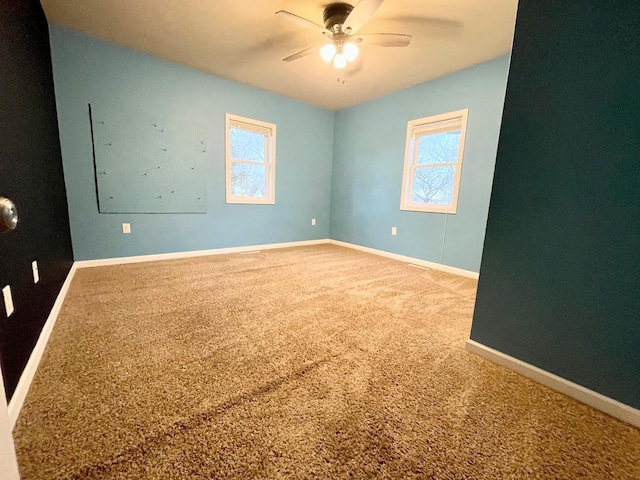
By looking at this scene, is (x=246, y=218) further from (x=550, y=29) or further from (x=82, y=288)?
(x=550, y=29)

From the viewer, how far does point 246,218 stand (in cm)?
404

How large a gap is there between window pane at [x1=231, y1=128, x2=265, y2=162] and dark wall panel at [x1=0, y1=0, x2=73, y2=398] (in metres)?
1.90

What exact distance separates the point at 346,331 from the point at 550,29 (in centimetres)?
188

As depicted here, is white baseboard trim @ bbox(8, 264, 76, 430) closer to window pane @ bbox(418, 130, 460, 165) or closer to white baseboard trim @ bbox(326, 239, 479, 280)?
white baseboard trim @ bbox(326, 239, 479, 280)

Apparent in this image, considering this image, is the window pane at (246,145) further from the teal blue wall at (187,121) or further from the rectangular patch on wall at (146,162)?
the rectangular patch on wall at (146,162)

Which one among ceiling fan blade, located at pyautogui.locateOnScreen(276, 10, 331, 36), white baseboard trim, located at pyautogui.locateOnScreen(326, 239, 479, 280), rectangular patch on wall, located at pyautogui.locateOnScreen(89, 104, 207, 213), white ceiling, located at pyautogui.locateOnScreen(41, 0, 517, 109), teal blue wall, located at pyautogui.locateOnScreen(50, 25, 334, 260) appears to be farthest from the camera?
white baseboard trim, located at pyautogui.locateOnScreen(326, 239, 479, 280)

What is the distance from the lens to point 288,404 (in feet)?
3.51

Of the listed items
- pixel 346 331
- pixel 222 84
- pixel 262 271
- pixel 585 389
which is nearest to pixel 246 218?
pixel 262 271

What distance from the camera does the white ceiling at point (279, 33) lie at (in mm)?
2143

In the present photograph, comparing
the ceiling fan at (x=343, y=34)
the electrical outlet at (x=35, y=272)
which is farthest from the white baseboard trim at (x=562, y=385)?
the electrical outlet at (x=35, y=272)

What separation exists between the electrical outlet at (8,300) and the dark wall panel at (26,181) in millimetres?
26

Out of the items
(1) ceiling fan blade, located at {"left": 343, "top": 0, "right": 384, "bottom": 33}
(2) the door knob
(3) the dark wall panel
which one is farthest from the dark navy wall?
(3) the dark wall panel

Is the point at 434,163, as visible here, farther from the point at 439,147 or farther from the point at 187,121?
the point at 187,121

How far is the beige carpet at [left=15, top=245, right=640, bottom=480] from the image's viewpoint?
0.83 m
